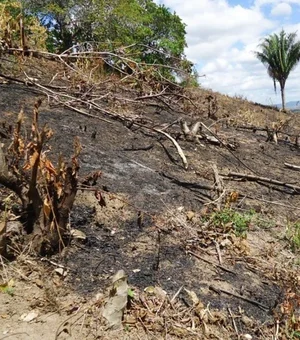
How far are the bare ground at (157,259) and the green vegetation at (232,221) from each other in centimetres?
5

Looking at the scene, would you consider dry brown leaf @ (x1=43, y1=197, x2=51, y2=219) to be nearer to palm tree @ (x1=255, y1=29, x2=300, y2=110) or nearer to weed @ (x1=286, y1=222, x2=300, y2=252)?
weed @ (x1=286, y1=222, x2=300, y2=252)

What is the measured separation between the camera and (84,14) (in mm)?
18812

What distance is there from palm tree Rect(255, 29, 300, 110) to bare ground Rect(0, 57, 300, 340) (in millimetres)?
21693

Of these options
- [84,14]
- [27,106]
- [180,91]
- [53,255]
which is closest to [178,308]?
[53,255]

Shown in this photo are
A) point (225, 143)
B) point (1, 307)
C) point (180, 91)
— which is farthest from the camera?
point (180, 91)

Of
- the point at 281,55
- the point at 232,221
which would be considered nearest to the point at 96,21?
the point at 281,55

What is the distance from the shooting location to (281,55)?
933 inches

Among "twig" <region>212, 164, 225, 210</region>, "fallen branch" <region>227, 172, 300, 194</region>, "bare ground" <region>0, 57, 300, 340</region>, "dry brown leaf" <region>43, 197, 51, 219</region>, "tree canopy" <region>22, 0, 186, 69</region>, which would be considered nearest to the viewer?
"bare ground" <region>0, 57, 300, 340</region>

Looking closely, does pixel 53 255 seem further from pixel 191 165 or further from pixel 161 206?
pixel 191 165

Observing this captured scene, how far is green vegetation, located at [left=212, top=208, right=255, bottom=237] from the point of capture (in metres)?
2.81

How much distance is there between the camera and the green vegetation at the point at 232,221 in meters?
2.81

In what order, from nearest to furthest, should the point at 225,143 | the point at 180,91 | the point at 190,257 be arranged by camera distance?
1. the point at 190,257
2. the point at 225,143
3. the point at 180,91

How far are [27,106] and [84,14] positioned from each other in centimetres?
1620

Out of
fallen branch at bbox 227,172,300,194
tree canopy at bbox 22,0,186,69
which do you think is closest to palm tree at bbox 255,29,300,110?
tree canopy at bbox 22,0,186,69
